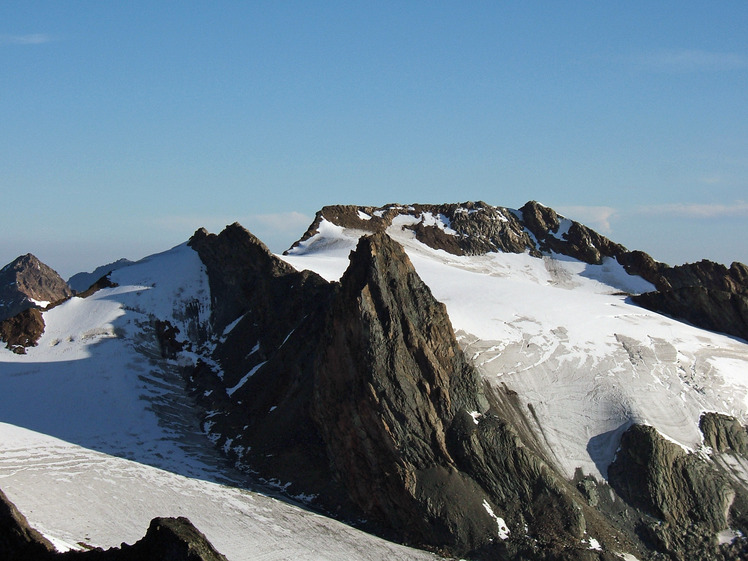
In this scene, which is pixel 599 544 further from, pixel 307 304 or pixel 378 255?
pixel 307 304

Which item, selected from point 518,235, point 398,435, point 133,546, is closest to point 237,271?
point 398,435

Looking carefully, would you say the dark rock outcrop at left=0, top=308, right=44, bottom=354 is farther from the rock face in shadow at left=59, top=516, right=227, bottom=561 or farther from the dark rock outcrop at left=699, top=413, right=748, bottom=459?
the rock face in shadow at left=59, top=516, right=227, bottom=561

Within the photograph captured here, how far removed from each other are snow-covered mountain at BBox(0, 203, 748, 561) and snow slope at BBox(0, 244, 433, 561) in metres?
0.21

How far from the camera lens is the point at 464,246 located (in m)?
119

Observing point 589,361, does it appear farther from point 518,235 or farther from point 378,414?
point 518,235

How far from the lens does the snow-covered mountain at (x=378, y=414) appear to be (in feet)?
208

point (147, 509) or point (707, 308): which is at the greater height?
point (707, 308)

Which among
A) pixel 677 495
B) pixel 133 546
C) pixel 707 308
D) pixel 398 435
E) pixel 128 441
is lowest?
pixel 677 495

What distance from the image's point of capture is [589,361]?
260 ft

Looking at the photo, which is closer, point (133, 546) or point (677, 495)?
point (133, 546)

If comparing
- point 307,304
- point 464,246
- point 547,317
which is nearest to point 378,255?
point 307,304

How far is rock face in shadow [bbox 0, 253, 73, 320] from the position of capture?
129250 millimetres

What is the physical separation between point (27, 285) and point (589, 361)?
8513 cm

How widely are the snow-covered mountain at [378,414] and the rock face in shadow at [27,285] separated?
121ft
